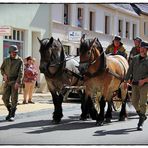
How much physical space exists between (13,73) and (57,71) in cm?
115

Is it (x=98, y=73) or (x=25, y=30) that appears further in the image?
(x=25, y=30)

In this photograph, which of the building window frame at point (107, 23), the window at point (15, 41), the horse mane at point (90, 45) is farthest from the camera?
the building window frame at point (107, 23)

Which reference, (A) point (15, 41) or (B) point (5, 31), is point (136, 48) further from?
(B) point (5, 31)

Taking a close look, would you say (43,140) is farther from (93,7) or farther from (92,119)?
(93,7)


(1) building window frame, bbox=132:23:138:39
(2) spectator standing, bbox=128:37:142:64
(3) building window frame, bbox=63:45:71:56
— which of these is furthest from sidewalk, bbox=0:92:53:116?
(1) building window frame, bbox=132:23:138:39

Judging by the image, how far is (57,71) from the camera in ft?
40.2

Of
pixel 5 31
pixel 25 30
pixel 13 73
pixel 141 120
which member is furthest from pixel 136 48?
pixel 5 31

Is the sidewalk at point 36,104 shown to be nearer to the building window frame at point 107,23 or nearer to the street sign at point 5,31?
the street sign at point 5,31

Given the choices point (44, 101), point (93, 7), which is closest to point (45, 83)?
point (44, 101)

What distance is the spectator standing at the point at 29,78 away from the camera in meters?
13.0

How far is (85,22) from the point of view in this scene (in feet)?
46.2

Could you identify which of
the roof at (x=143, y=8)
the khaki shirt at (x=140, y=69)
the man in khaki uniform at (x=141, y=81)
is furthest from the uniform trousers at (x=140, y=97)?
the roof at (x=143, y=8)

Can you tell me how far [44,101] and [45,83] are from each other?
0.82 meters

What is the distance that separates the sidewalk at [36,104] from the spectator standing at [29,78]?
0.52 ft
